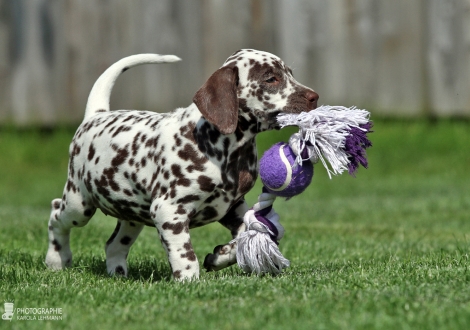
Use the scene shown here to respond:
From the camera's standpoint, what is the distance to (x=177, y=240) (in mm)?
4793

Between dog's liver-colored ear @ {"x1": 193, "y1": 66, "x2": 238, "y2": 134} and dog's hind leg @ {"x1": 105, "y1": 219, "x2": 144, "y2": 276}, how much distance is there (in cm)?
136

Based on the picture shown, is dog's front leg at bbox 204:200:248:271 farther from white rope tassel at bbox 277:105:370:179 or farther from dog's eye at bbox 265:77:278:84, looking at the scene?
dog's eye at bbox 265:77:278:84

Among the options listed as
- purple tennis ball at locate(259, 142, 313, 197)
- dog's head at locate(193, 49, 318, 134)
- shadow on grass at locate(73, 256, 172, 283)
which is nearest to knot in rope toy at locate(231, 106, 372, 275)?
purple tennis ball at locate(259, 142, 313, 197)

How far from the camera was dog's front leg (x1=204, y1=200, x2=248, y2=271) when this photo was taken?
510 cm

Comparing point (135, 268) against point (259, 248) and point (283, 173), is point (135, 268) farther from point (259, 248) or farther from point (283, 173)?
point (283, 173)

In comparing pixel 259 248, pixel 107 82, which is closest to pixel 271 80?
pixel 259 248

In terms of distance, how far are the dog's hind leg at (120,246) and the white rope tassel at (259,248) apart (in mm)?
1159

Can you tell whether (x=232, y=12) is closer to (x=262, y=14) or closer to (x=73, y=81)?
(x=262, y=14)

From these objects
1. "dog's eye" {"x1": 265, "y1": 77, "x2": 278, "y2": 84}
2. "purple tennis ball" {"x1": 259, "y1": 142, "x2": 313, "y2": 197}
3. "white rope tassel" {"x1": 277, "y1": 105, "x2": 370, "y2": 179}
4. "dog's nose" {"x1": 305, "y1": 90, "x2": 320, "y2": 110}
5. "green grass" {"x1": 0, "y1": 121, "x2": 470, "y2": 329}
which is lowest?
"green grass" {"x1": 0, "y1": 121, "x2": 470, "y2": 329}

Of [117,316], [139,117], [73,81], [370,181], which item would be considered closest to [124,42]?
[73,81]

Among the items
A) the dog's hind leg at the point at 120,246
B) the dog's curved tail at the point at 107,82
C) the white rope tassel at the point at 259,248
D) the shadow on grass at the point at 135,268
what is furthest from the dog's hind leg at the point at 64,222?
the white rope tassel at the point at 259,248

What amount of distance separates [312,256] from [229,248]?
1385 millimetres

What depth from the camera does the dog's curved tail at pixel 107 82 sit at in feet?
19.9

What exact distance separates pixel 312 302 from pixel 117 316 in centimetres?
93
